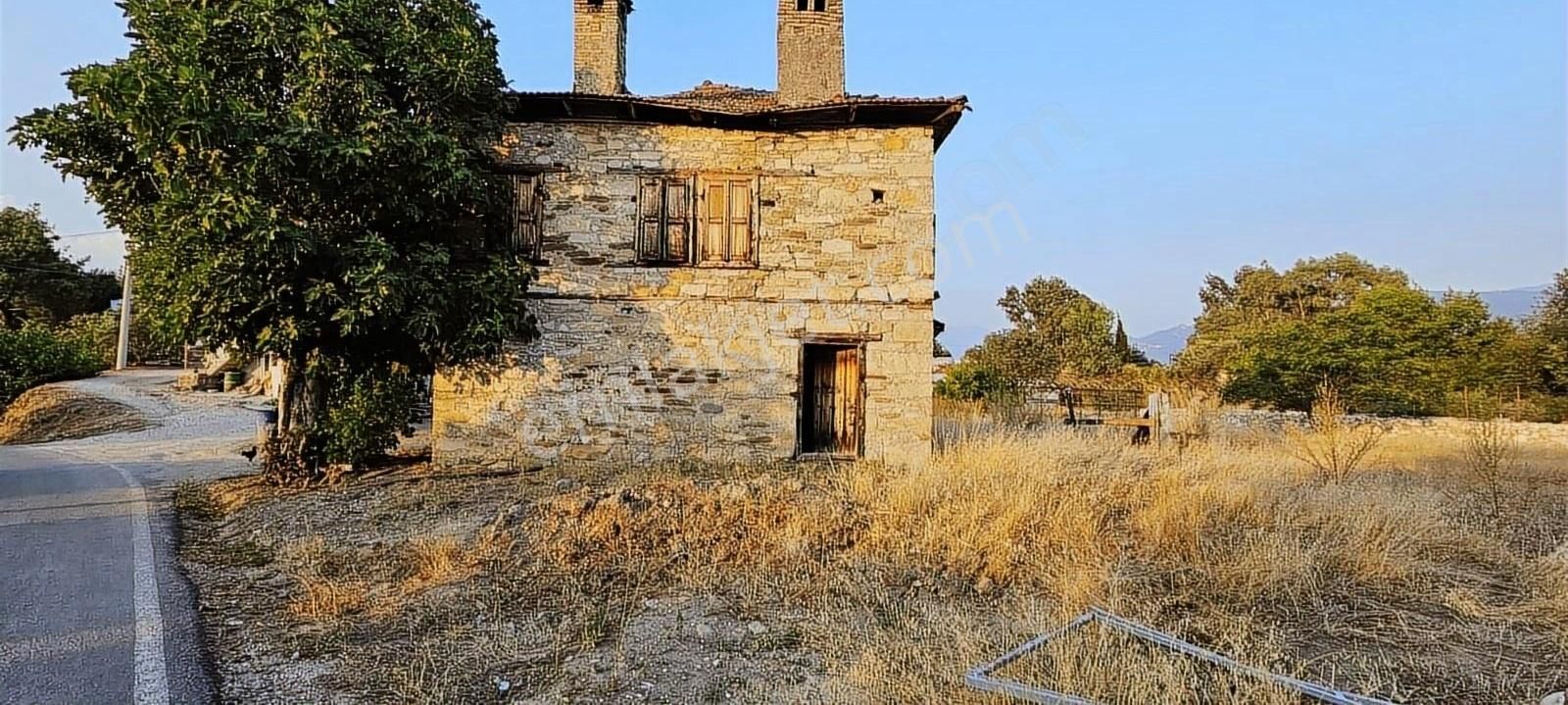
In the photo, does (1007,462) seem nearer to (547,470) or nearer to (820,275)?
(820,275)

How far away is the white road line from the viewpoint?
450cm

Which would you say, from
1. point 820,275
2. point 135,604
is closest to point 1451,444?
point 820,275

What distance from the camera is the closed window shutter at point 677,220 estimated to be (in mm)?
11945

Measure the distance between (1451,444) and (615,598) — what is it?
1783 cm

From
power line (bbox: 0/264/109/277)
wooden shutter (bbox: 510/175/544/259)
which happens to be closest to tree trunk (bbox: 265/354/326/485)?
wooden shutter (bbox: 510/175/544/259)

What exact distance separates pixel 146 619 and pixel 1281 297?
40.9 meters

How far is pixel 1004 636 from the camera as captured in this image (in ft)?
17.5

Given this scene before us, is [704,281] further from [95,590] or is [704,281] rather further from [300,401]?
[95,590]

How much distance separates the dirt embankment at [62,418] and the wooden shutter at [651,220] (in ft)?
49.1

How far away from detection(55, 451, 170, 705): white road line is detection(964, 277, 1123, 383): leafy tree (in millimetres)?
25818

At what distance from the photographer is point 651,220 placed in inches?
470

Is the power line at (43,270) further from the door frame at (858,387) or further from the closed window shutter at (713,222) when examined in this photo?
the door frame at (858,387)

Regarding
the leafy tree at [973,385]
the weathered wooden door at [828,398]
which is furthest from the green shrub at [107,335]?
the leafy tree at [973,385]

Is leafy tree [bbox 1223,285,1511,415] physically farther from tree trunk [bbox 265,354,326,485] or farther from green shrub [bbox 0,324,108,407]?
green shrub [bbox 0,324,108,407]
